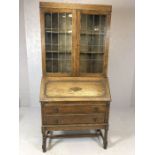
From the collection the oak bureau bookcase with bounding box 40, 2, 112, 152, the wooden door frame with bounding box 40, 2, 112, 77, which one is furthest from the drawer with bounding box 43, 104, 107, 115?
the wooden door frame with bounding box 40, 2, 112, 77

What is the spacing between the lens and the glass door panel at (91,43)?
92.3 inches

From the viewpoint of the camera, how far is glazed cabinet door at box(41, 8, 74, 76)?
2.27 m

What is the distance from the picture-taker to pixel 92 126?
2.32m

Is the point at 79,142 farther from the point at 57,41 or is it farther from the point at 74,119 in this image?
the point at 57,41

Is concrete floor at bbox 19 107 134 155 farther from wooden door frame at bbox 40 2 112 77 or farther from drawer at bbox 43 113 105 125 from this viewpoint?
wooden door frame at bbox 40 2 112 77

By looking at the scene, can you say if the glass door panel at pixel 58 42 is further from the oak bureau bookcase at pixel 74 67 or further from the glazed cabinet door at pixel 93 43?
the glazed cabinet door at pixel 93 43

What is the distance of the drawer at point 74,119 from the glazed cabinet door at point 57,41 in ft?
1.78

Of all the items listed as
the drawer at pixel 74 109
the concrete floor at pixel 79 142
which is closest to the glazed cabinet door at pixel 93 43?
the drawer at pixel 74 109

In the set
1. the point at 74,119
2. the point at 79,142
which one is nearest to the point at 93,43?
the point at 74,119

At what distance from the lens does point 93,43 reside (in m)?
2.43

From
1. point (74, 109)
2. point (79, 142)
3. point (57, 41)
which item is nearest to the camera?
point (74, 109)

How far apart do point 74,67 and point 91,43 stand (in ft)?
1.23
